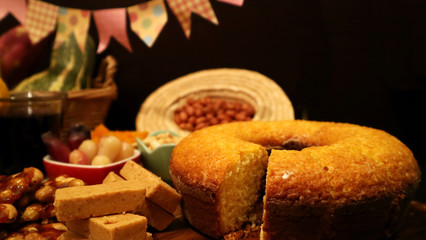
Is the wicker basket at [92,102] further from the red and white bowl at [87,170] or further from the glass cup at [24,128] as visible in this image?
the red and white bowl at [87,170]

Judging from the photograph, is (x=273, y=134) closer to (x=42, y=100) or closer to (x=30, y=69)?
(x=42, y=100)

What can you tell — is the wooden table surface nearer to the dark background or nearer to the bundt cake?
the bundt cake

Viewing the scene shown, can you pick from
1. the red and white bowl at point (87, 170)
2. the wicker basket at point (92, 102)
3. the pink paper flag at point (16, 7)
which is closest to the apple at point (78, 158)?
the red and white bowl at point (87, 170)

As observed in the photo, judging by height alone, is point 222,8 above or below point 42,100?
above

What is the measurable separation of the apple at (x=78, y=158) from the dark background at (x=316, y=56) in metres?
0.73

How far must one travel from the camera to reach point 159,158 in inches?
64.4

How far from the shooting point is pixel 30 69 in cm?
237

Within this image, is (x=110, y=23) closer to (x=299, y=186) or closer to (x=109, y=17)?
(x=109, y=17)

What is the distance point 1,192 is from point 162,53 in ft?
4.94

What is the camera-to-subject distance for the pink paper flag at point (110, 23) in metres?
1.82

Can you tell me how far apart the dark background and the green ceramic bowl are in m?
0.68

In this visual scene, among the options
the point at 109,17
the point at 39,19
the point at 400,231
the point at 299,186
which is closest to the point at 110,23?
the point at 109,17

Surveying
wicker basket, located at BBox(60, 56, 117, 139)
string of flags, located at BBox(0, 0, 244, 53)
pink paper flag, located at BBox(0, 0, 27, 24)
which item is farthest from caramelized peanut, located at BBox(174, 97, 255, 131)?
pink paper flag, located at BBox(0, 0, 27, 24)

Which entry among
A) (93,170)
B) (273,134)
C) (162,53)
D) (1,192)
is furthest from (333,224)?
(162,53)
